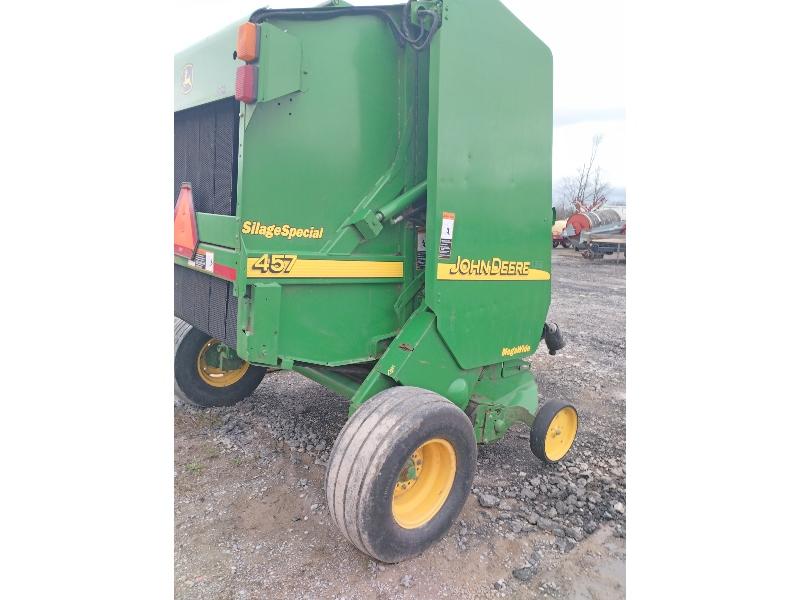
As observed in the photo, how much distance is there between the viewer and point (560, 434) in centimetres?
382

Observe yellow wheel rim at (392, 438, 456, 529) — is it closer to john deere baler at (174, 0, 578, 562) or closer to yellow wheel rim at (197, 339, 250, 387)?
john deere baler at (174, 0, 578, 562)

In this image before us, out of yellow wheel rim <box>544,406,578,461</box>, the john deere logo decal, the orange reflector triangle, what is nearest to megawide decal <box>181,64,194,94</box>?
the john deere logo decal

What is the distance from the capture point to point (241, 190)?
8.99 feet

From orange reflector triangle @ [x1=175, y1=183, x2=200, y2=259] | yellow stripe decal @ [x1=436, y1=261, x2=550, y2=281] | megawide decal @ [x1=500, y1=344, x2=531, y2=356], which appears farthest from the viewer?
megawide decal @ [x1=500, y1=344, x2=531, y2=356]

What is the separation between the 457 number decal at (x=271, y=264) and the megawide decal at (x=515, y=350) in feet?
5.08

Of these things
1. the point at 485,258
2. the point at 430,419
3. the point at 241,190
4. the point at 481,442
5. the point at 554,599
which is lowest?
the point at 554,599

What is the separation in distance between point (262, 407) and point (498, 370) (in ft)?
6.92

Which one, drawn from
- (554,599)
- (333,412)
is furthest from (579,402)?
(554,599)

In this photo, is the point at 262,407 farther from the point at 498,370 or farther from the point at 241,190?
the point at 241,190

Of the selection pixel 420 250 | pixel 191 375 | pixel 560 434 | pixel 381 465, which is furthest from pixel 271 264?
pixel 560 434

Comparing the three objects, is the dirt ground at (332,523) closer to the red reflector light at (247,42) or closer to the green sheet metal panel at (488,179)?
the green sheet metal panel at (488,179)

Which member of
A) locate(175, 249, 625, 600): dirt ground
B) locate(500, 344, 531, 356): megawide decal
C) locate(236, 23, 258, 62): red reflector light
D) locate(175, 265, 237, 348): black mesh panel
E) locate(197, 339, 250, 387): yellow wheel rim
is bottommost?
locate(175, 249, 625, 600): dirt ground

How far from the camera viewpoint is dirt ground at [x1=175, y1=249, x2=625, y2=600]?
2578mm

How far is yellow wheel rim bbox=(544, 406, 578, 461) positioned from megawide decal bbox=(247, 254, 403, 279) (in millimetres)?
1539
